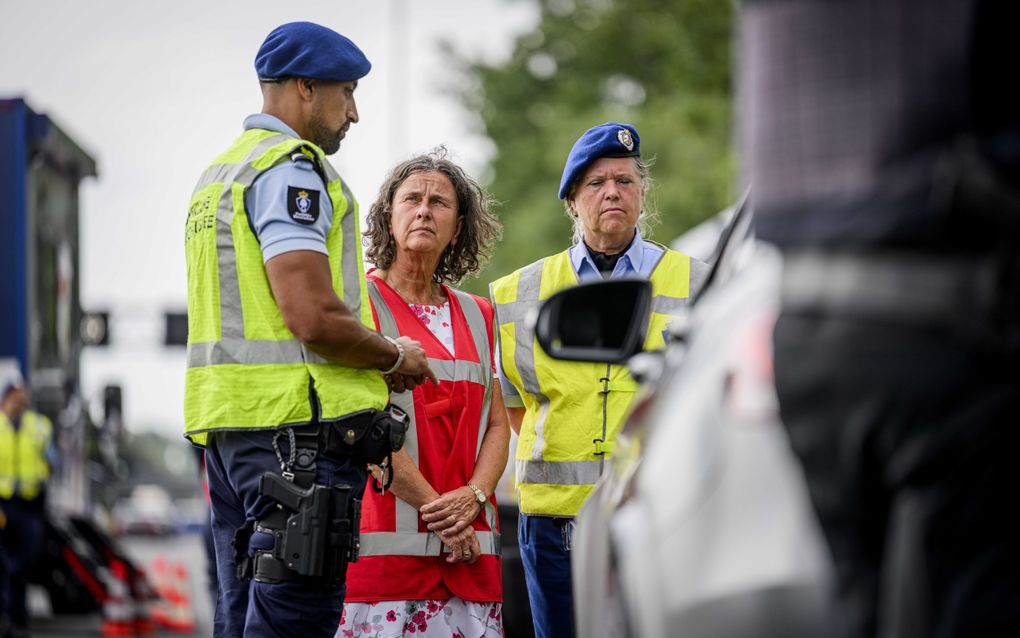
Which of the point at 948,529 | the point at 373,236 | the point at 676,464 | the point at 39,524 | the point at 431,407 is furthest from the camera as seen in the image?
the point at 39,524

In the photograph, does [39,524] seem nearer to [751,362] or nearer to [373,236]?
[373,236]

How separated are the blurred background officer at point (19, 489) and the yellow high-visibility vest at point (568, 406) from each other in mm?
8288

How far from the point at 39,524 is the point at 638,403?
1104 centimetres

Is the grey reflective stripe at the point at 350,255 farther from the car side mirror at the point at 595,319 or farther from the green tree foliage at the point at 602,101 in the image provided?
the green tree foliage at the point at 602,101

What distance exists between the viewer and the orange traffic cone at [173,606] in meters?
12.9

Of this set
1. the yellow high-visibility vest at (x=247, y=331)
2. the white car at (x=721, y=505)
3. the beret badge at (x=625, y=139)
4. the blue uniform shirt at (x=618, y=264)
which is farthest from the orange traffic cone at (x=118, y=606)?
the white car at (x=721, y=505)

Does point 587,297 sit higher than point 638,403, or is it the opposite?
point 587,297

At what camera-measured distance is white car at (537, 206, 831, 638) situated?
1.82m

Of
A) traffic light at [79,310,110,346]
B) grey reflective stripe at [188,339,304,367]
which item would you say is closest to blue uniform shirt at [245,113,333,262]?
grey reflective stripe at [188,339,304,367]

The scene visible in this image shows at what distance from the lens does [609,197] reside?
4.84 metres

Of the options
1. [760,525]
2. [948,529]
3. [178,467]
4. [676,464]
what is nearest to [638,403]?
[676,464]

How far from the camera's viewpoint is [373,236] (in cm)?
498

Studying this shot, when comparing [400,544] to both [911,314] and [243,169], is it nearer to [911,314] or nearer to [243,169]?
[243,169]

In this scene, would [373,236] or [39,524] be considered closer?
[373,236]
